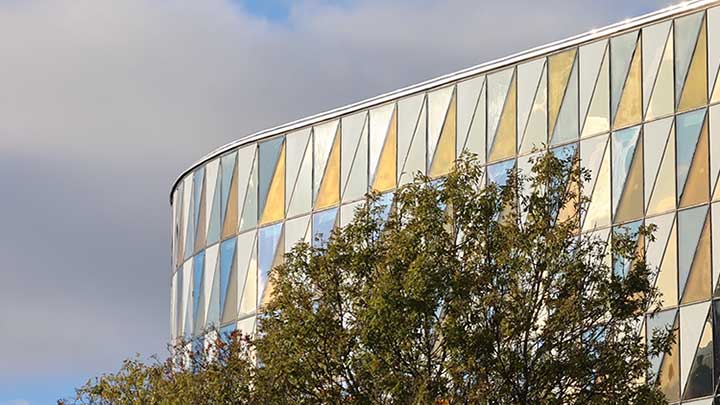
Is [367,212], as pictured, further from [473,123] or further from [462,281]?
[473,123]

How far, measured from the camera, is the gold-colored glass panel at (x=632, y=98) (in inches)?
2079

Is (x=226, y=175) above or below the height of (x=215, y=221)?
above

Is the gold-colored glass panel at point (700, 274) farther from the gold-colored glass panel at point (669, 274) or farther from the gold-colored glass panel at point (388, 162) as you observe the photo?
the gold-colored glass panel at point (388, 162)

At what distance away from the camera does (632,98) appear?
53031 mm

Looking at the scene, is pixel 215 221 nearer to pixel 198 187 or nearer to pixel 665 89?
pixel 198 187

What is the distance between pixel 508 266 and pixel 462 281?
1012 mm

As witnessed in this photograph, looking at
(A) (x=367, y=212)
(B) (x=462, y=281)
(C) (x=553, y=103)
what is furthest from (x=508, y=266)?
(C) (x=553, y=103)

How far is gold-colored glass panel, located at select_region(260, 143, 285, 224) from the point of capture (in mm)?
65312

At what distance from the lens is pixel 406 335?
3659 centimetres

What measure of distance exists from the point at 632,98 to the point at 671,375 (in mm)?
8163

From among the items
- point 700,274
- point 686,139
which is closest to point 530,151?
point 686,139

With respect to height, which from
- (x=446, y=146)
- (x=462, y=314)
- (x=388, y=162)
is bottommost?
(x=462, y=314)

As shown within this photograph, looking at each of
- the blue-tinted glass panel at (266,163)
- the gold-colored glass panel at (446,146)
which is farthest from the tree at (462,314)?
the blue-tinted glass panel at (266,163)

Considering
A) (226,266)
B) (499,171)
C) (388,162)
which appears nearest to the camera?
(499,171)
